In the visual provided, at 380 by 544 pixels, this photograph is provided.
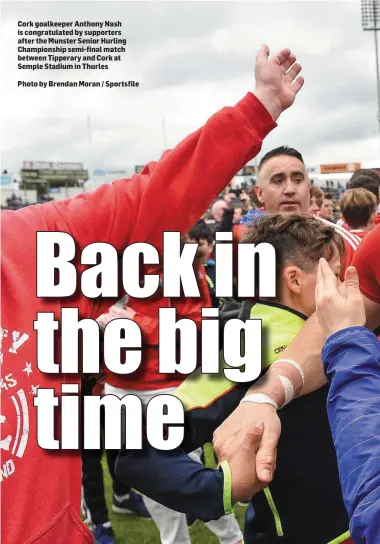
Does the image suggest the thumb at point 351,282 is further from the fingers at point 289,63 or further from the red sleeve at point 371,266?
the red sleeve at point 371,266

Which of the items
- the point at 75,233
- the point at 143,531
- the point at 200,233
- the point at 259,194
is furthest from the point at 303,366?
the point at 200,233

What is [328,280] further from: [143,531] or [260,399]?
[143,531]

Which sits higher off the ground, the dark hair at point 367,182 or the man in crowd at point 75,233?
the dark hair at point 367,182

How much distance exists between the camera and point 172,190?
118 centimetres

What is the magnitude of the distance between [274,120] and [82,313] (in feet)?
1.82

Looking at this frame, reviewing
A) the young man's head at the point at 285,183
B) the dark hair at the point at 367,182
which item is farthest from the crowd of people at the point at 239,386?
the dark hair at the point at 367,182

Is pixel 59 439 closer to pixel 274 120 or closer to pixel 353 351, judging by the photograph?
pixel 353 351

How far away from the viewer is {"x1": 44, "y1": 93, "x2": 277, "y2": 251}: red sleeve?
3.80 ft

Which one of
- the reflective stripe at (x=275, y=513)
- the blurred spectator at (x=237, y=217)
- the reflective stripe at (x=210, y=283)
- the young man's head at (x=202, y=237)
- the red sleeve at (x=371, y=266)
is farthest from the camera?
the blurred spectator at (x=237, y=217)

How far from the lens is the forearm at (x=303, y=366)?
3.94 feet

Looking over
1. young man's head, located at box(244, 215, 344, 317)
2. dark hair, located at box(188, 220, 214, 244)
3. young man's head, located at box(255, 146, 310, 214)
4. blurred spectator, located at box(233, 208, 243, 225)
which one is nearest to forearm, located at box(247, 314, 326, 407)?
young man's head, located at box(244, 215, 344, 317)

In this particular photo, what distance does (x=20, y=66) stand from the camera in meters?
1.74

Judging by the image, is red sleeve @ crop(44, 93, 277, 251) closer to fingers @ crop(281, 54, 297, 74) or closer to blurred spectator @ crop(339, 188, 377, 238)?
fingers @ crop(281, 54, 297, 74)

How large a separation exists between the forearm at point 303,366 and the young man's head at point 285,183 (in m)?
1.38
